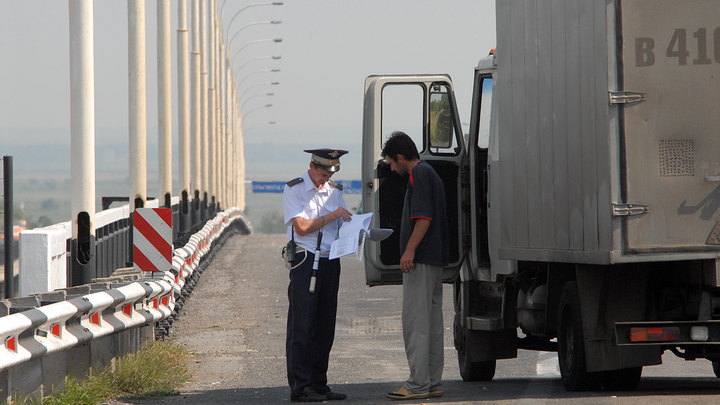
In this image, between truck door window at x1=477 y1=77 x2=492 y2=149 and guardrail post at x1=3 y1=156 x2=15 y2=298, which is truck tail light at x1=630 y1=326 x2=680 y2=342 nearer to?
truck door window at x1=477 y1=77 x2=492 y2=149

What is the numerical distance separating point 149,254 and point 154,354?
87.3 inches

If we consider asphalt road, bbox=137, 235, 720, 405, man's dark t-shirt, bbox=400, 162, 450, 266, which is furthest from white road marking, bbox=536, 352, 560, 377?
man's dark t-shirt, bbox=400, 162, 450, 266

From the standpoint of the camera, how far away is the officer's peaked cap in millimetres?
8633

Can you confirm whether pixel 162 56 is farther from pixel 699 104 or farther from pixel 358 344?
pixel 699 104

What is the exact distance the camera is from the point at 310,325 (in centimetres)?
855

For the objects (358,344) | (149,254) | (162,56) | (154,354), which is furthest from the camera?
(162,56)

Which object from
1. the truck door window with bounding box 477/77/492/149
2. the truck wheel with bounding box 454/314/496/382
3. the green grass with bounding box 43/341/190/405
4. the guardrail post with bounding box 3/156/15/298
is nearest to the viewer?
the green grass with bounding box 43/341/190/405

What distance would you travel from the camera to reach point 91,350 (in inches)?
347

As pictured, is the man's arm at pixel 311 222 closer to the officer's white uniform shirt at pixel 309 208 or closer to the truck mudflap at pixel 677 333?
the officer's white uniform shirt at pixel 309 208

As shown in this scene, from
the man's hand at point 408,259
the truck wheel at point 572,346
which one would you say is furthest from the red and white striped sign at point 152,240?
the truck wheel at point 572,346

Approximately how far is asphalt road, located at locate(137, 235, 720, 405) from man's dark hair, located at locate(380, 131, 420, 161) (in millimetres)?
1813

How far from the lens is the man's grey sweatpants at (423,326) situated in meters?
8.30

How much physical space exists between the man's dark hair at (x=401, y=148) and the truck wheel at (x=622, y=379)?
7.12 ft

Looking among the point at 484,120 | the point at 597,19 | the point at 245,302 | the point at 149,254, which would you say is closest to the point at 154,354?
the point at 149,254
